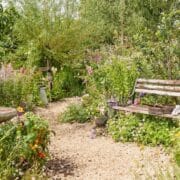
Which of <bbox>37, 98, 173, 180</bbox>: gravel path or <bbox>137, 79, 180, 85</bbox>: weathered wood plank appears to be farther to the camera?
<bbox>137, 79, 180, 85</bbox>: weathered wood plank

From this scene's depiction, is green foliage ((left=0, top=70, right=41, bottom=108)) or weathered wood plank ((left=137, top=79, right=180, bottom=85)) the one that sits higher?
weathered wood plank ((left=137, top=79, right=180, bottom=85))

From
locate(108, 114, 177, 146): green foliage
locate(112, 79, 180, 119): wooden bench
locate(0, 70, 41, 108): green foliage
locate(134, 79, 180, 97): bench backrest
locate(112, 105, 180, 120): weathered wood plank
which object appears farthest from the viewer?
locate(0, 70, 41, 108): green foliage

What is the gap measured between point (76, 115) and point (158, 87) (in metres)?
2.37

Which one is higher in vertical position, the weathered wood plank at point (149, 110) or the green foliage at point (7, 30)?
the green foliage at point (7, 30)

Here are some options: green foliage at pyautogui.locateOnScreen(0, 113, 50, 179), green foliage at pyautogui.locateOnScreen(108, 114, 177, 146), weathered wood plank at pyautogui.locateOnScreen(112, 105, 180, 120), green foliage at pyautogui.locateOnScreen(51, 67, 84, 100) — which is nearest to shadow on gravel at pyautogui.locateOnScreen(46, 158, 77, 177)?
green foliage at pyautogui.locateOnScreen(0, 113, 50, 179)

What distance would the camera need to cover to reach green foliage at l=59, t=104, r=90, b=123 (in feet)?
31.0

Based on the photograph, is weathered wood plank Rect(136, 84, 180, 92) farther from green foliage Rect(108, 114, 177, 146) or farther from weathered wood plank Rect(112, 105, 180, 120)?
green foliage Rect(108, 114, 177, 146)

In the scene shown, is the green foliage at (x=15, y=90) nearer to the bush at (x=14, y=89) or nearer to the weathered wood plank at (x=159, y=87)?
the bush at (x=14, y=89)

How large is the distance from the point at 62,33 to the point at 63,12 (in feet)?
4.02

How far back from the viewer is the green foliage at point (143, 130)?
23.0 feet

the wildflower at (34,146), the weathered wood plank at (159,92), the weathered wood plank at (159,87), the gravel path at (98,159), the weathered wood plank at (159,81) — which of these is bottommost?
the gravel path at (98,159)

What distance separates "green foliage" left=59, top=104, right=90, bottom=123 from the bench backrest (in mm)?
1653

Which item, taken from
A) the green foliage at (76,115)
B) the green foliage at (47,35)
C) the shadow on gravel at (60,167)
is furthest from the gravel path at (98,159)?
the green foliage at (47,35)

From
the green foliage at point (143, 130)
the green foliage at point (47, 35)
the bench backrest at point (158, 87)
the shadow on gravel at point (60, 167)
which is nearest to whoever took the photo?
the shadow on gravel at point (60, 167)
